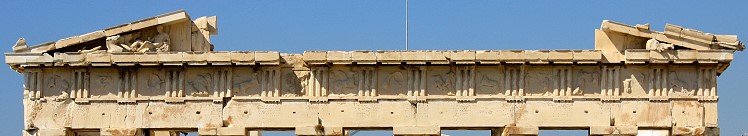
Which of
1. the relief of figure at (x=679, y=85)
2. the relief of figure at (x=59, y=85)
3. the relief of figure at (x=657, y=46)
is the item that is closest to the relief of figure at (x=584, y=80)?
the relief of figure at (x=657, y=46)

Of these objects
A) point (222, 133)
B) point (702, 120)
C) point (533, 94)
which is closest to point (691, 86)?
point (702, 120)

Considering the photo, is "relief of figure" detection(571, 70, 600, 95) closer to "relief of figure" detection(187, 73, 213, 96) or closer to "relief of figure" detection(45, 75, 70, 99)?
"relief of figure" detection(187, 73, 213, 96)

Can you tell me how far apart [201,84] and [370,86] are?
347 centimetres

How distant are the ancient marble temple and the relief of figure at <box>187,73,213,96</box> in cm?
2

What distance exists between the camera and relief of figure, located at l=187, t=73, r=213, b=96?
40.0 metres

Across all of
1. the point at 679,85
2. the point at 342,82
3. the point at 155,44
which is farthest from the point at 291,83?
the point at 679,85

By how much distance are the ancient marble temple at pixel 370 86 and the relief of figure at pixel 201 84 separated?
2cm

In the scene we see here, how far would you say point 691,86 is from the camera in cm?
Result: 3934

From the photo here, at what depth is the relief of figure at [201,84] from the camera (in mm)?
39969

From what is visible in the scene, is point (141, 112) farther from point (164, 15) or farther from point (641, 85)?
point (641, 85)

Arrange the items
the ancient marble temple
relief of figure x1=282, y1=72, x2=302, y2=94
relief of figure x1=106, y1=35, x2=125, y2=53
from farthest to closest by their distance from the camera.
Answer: relief of figure x1=282, y1=72, x2=302, y2=94
relief of figure x1=106, y1=35, x2=125, y2=53
the ancient marble temple

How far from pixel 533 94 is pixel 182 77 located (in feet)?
23.5

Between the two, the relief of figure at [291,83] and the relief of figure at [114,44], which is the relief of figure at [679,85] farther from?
the relief of figure at [114,44]

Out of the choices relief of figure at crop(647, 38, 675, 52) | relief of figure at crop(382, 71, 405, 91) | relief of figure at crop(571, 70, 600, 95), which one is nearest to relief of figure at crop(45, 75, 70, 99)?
relief of figure at crop(382, 71, 405, 91)
